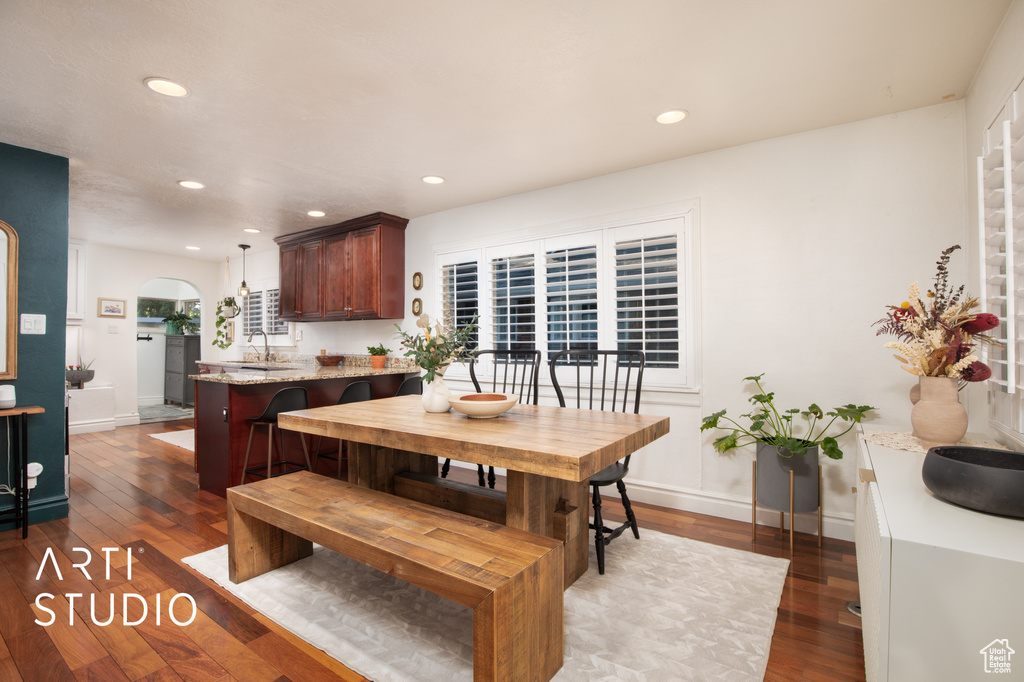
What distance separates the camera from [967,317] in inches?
71.0

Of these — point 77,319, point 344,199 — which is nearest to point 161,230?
point 77,319

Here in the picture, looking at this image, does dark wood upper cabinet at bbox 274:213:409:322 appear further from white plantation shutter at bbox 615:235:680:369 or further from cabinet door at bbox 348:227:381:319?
white plantation shutter at bbox 615:235:680:369

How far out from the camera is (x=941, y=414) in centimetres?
179

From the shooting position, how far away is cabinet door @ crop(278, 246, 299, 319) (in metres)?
5.75

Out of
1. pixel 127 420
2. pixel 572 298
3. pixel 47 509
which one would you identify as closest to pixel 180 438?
pixel 127 420

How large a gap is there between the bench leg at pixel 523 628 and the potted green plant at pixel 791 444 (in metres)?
A: 1.73

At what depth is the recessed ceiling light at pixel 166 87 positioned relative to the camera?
2.35 metres

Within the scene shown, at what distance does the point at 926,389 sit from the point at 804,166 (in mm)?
1688

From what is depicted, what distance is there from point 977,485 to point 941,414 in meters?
0.81

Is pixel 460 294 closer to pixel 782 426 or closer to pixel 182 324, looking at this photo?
pixel 782 426

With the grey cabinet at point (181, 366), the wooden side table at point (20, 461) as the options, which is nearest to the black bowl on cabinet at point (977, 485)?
the wooden side table at point (20, 461)

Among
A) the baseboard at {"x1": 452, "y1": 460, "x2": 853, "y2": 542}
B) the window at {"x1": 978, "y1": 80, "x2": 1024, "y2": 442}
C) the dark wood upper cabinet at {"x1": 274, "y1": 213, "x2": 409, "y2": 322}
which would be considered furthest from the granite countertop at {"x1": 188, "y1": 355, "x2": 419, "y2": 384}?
the window at {"x1": 978, "y1": 80, "x2": 1024, "y2": 442}

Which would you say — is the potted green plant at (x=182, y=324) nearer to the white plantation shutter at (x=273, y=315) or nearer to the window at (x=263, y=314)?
the window at (x=263, y=314)

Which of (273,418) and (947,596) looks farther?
(273,418)
